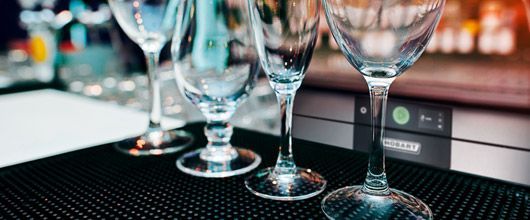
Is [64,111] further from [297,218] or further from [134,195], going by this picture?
[297,218]

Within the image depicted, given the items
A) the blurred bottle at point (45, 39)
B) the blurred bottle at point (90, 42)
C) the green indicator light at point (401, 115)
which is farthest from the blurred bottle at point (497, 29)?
the blurred bottle at point (45, 39)

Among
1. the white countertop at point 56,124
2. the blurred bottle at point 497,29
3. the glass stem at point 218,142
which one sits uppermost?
the blurred bottle at point 497,29

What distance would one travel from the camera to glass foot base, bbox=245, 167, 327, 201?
16.9 inches

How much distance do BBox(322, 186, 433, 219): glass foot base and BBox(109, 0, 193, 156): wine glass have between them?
9.5 inches

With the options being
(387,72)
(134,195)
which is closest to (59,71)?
(134,195)

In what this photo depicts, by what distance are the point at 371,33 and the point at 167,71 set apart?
1.48 meters

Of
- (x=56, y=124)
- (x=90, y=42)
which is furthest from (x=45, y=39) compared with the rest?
(x=56, y=124)

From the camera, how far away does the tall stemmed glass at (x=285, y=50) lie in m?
0.41

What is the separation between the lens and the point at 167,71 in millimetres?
1773

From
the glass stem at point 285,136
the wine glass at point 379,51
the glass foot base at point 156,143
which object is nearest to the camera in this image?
the wine glass at point 379,51

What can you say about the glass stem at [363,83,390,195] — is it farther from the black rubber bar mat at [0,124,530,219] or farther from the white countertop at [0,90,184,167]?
the white countertop at [0,90,184,167]

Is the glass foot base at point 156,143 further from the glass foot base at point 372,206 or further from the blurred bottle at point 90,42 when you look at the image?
the blurred bottle at point 90,42

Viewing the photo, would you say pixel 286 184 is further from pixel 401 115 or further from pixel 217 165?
pixel 401 115

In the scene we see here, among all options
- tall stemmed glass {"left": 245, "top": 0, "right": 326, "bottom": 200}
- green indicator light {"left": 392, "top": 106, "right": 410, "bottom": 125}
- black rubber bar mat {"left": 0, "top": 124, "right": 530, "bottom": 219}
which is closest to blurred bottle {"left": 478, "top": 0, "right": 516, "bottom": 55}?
green indicator light {"left": 392, "top": 106, "right": 410, "bottom": 125}
